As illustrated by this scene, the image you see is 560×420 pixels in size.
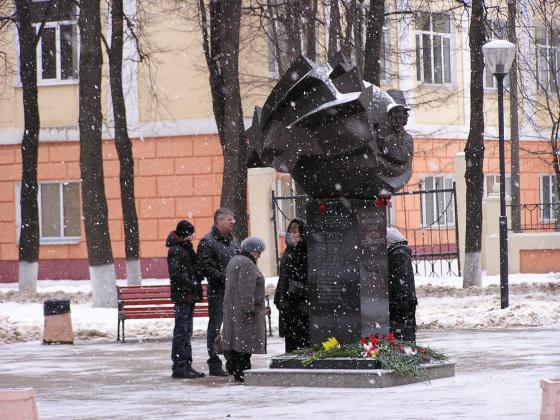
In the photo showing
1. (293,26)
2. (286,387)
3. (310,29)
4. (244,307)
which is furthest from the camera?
(293,26)

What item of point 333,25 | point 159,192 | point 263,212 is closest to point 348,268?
point 333,25

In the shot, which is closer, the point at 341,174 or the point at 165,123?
the point at 341,174

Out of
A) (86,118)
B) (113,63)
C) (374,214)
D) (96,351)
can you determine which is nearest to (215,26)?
(113,63)

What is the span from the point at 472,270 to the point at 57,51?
1480cm

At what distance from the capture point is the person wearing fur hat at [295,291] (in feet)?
50.8

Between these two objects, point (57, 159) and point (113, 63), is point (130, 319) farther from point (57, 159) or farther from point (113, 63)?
point (57, 159)

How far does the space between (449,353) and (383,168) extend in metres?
4.05

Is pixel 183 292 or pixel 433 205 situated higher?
pixel 433 205

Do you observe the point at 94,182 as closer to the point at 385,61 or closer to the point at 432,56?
the point at 385,61

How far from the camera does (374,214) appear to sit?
49.0ft

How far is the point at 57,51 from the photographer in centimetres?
3838

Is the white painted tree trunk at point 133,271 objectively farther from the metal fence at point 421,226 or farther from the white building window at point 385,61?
the white building window at point 385,61

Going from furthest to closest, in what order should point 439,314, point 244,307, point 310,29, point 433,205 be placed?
1. point 433,205
2. point 310,29
3. point 439,314
4. point 244,307

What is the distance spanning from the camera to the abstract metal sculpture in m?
14.5
